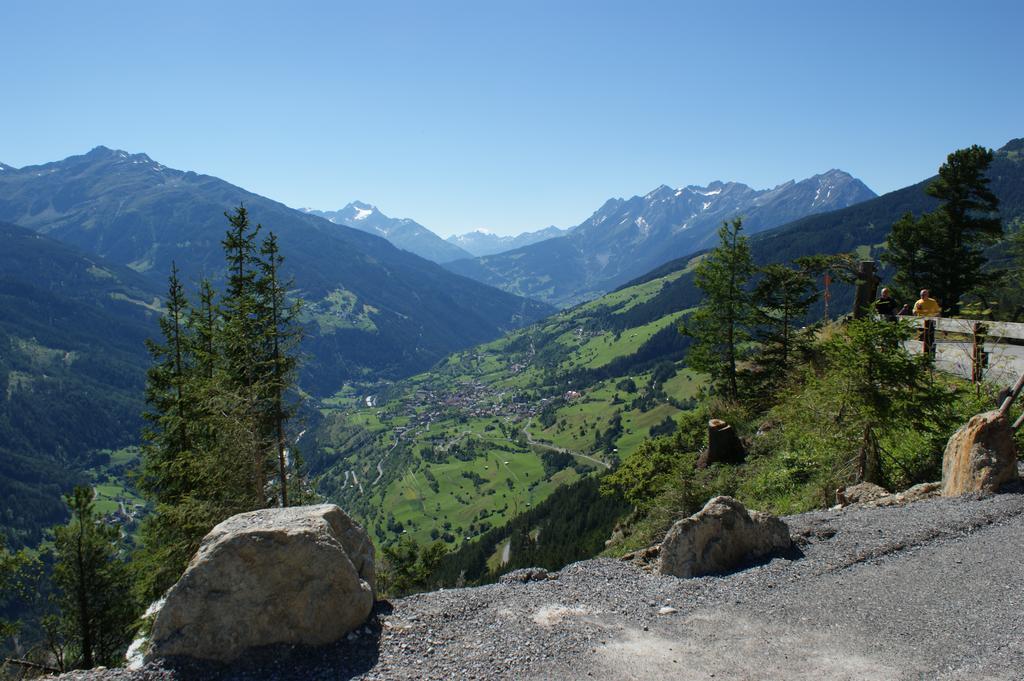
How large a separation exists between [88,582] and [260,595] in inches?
965

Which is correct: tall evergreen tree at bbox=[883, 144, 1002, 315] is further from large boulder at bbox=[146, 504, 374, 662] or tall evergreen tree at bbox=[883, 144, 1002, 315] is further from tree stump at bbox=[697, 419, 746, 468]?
large boulder at bbox=[146, 504, 374, 662]

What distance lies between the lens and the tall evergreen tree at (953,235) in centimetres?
3331

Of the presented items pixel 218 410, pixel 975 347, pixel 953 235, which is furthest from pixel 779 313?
pixel 218 410

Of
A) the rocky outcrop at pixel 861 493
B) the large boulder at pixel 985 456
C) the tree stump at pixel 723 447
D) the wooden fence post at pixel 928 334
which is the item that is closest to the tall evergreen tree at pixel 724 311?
the tree stump at pixel 723 447

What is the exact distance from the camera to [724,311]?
29750 millimetres

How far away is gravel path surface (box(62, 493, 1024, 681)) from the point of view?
8.21 meters

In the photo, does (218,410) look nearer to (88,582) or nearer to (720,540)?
(88,582)

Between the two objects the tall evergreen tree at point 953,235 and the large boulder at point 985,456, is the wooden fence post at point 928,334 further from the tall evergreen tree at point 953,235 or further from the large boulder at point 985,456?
the tall evergreen tree at point 953,235

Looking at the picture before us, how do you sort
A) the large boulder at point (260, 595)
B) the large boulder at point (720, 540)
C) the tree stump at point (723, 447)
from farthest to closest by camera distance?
the tree stump at point (723, 447) < the large boulder at point (720, 540) < the large boulder at point (260, 595)

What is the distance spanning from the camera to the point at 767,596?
34.2ft

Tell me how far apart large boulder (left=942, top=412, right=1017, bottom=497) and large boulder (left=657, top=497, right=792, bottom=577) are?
492cm

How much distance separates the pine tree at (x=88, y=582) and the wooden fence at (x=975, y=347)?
108ft

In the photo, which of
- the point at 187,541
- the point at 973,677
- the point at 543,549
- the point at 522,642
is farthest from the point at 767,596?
the point at 543,549

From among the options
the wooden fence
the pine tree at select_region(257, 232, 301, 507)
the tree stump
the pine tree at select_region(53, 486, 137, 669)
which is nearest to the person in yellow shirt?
the wooden fence
